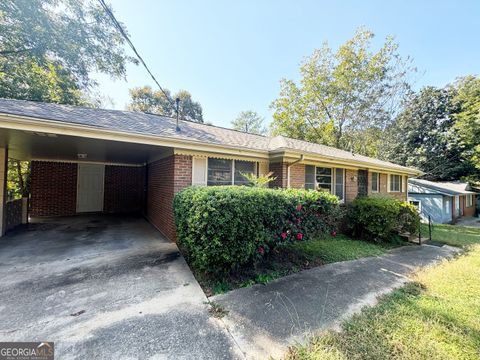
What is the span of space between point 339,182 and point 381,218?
2.19 metres

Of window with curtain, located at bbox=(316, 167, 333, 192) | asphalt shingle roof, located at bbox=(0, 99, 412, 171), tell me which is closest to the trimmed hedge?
asphalt shingle roof, located at bbox=(0, 99, 412, 171)

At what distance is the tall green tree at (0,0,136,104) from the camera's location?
8.69 meters

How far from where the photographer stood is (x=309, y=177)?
7.88 m

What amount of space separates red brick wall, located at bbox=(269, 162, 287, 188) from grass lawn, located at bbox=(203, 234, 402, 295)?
205 cm

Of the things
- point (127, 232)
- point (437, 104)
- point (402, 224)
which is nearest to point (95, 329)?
point (127, 232)

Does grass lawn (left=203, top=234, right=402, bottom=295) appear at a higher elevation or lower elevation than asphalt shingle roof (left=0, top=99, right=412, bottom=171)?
lower

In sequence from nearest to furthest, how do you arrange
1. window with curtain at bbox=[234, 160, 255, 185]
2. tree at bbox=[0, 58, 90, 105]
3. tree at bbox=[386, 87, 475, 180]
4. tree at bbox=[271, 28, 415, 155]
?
window with curtain at bbox=[234, 160, 255, 185] < tree at bbox=[0, 58, 90, 105] < tree at bbox=[271, 28, 415, 155] < tree at bbox=[386, 87, 475, 180]

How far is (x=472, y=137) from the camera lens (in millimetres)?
19422

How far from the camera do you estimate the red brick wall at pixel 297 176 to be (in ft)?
23.5

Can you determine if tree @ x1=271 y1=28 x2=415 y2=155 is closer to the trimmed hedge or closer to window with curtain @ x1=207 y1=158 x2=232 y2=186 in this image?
window with curtain @ x1=207 y1=158 x2=232 y2=186

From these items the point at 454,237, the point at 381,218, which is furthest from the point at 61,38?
the point at 454,237

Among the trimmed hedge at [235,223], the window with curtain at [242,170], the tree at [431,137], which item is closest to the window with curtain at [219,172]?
the window with curtain at [242,170]

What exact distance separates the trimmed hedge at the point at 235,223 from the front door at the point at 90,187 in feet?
27.3

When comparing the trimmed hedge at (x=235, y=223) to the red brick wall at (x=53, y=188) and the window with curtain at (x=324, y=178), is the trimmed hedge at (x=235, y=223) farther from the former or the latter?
the red brick wall at (x=53, y=188)
